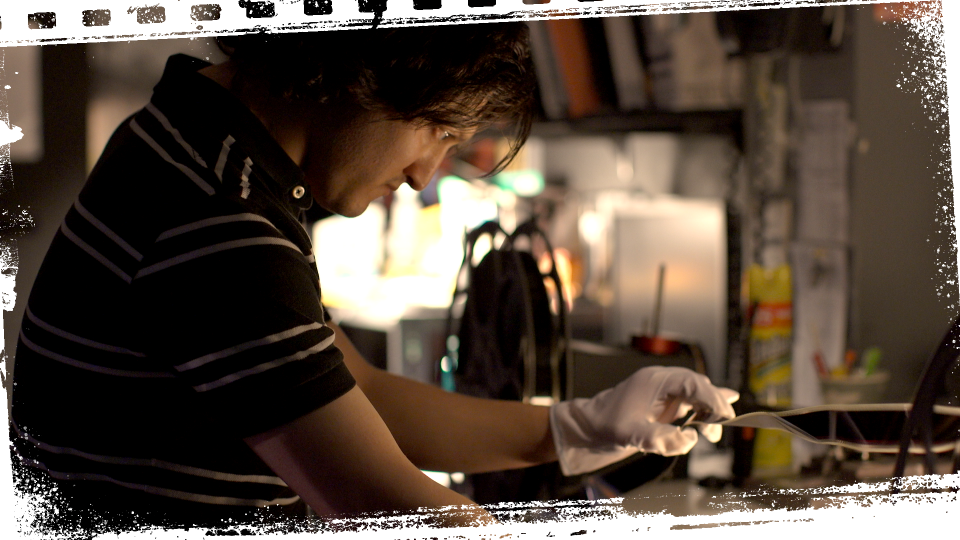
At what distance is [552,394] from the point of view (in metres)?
1.36

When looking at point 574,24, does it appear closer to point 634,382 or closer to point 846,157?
point 846,157

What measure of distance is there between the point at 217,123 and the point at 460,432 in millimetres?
570

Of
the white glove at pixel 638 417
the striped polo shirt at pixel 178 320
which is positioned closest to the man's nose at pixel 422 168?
the striped polo shirt at pixel 178 320

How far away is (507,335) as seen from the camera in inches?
55.7

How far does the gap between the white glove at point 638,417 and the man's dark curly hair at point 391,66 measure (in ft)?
1.56

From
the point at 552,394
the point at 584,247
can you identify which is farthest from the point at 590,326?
the point at 552,394

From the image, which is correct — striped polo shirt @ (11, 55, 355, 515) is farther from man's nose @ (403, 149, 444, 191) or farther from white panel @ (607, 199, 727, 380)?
white panel @ (607, 199, 727, 380)

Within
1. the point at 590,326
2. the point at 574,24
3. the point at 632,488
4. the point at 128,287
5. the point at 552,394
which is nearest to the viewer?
the point at 128,287

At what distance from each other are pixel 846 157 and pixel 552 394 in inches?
38.8

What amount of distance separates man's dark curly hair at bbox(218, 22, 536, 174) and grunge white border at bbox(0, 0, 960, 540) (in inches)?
0.7

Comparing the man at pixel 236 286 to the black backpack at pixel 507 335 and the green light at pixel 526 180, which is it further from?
the green light at pixel 526 180

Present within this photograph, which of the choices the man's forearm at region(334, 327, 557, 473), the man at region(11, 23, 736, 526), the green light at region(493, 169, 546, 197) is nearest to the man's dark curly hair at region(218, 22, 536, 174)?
the man at region(11, 23, 736, 526)

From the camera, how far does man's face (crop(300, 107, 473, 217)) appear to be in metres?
0.78

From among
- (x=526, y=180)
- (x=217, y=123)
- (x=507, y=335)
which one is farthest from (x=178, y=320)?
(x=526, y=180)
